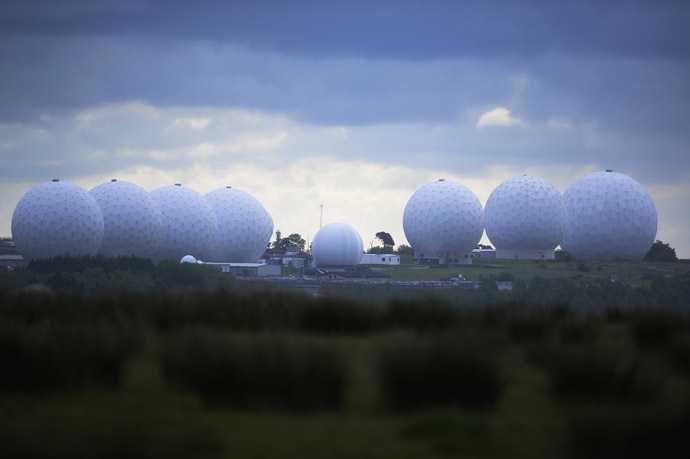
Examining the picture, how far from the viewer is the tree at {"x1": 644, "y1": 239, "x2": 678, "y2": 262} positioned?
3848 inches

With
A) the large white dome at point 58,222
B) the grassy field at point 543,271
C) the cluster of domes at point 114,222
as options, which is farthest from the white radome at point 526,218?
the large white dome at point 58,222

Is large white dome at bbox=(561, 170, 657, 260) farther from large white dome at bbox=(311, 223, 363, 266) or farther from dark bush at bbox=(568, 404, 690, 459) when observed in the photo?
dark bush at bbox=(568, 404, 690, 459)

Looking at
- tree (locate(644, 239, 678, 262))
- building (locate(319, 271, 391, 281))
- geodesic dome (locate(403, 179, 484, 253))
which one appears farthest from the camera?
tree (locate(644, 239, 678, 262))

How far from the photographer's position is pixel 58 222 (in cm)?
5447

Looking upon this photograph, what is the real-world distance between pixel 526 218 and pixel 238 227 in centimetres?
2941

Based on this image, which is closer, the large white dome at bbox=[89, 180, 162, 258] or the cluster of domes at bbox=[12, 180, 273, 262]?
the cluster of domes at bbox=[12, 180, 273, 262]

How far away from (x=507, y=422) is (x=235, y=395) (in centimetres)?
265

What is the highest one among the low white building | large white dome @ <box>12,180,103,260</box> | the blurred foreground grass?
large white dome @ <box>12,180,103,260</box>

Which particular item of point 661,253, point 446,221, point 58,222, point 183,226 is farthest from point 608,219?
point 58,222

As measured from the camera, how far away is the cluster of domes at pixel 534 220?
258 ft

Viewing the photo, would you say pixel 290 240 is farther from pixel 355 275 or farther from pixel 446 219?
pixel 355 275

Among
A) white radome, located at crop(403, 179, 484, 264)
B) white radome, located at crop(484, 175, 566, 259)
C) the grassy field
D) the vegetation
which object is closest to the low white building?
white radome, located at crop(403, 179, 484, 264)

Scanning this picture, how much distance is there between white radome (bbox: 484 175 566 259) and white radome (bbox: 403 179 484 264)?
2678 mm

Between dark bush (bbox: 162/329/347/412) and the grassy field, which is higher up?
the grassy field
